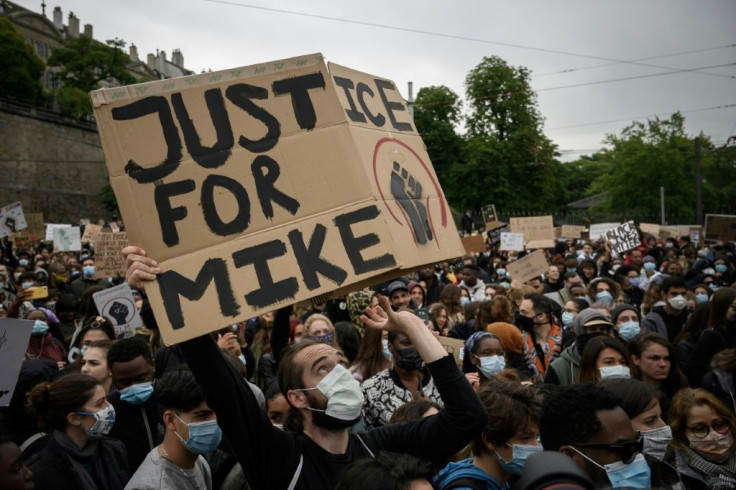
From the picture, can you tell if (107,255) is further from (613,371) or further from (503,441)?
(503,441)

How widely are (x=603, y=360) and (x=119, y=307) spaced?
212 inches

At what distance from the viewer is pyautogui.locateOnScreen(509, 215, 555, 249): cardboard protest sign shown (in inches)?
728

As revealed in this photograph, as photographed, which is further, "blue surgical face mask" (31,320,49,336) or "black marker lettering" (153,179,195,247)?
"blue surgical face mask" (31,320,49,336)

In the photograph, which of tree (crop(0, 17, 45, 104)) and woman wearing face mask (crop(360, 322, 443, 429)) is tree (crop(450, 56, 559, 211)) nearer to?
tree (crop(0, 17, 45, 104))

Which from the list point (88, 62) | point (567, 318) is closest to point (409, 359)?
point (567, 318)

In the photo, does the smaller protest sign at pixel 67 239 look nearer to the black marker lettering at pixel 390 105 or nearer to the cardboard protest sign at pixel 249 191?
the black marker lettering at pixel 390 105

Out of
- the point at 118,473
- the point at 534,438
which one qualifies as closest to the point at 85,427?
the point at 118,473

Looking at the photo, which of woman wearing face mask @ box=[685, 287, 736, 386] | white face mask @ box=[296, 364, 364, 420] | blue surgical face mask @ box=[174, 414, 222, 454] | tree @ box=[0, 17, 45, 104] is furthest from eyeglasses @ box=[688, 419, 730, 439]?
tree @ box=[0, 17, 45, 104]

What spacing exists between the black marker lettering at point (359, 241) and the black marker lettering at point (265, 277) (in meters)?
0.26

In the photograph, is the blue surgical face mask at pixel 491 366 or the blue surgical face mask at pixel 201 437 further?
the blue surgical face mask at pixel 491 366

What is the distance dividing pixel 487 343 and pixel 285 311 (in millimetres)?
1611

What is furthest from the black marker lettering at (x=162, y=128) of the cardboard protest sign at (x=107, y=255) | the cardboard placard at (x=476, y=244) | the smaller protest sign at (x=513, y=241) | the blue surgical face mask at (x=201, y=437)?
the smaller protest sign at (x=513, y=241)

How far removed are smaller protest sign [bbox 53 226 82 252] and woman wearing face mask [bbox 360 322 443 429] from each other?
15243mm

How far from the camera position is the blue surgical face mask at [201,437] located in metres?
3.41
